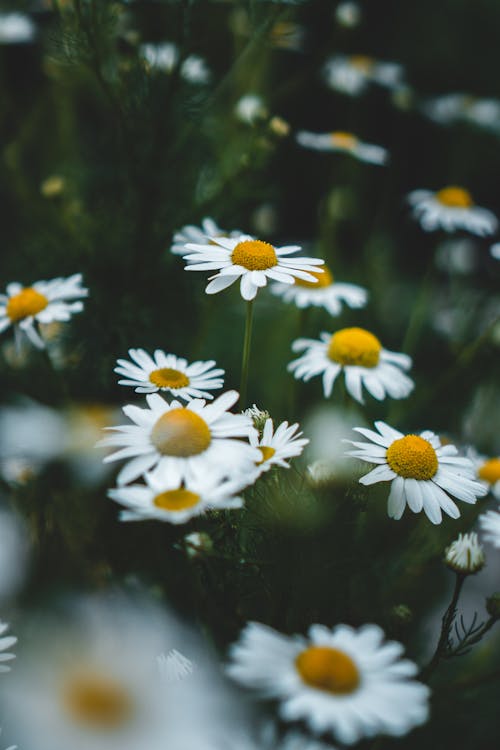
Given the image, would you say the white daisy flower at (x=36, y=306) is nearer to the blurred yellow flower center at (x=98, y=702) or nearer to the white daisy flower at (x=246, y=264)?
the white daisy flower at (x=246, y=264)

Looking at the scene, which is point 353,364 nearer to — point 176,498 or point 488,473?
point 488,473

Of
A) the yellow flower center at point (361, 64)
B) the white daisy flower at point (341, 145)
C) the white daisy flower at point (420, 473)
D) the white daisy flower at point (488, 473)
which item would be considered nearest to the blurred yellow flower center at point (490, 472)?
the white daisy flower at point (488, 473)

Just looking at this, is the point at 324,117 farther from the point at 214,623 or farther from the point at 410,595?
the point at 214,623

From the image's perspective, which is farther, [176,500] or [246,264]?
[246,264]

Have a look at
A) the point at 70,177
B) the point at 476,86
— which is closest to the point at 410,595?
the point at 70,177

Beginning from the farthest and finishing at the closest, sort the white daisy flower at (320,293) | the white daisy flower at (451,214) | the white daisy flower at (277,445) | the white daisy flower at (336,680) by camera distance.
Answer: the white daisy flower at (451,214), the white daisy flower at (320,293), the white daisy flower at (277,445), the white daisy flower at (336,680)

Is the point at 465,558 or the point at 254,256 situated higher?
the point at 254,256

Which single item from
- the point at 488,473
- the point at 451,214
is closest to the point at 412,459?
the point at 488,473
